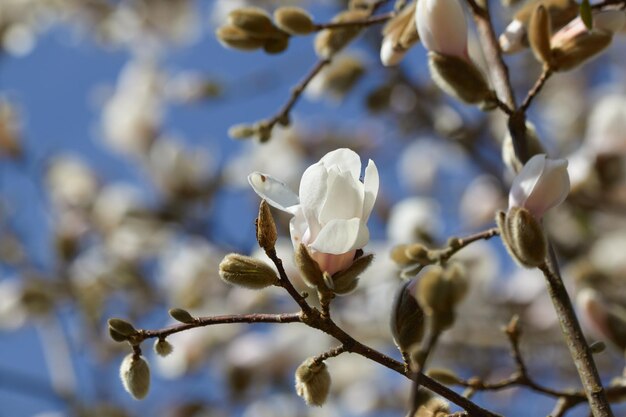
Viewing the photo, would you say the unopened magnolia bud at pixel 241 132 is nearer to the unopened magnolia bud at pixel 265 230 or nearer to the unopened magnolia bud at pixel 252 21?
the unopened magnolia bud at pixel 252 21

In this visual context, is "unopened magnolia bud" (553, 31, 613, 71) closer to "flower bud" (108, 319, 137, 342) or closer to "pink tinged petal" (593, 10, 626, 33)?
"pink tinged petal" (593, 10, 626, 33)

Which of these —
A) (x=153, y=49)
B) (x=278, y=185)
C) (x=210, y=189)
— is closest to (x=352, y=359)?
(x=210, y=189)

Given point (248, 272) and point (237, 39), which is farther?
point (237, 39)

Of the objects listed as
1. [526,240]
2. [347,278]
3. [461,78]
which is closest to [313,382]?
[347,278]

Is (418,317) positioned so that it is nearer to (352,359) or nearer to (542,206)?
(542,206)

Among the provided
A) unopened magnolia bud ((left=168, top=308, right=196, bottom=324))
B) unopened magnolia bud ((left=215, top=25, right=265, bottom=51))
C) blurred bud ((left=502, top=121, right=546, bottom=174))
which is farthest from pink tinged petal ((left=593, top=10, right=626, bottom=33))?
unopened magnolia bud ((left=168, top=308, right=196, bottom=324))

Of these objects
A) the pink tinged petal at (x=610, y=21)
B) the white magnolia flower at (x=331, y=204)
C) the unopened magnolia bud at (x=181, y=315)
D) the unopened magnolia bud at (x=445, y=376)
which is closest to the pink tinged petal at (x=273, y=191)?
the white magnolia flower at (x=331, y=204)

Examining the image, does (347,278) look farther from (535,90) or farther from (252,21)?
(252,21)
